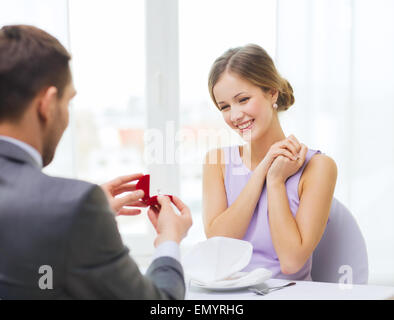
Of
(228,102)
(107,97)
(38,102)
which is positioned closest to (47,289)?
(38,102)

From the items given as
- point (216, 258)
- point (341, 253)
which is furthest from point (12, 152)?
point (341, 253)

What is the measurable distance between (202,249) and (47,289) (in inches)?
22.9

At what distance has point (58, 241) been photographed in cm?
81

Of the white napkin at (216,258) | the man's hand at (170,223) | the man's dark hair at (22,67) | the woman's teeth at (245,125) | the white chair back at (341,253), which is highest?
the man's dark hair at (22,67)

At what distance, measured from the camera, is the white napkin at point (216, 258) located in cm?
134

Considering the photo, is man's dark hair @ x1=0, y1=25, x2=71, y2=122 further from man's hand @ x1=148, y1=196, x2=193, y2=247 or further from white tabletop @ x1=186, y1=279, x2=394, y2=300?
white tabletop @ x1=186, y1=279, x2=394, y2=300

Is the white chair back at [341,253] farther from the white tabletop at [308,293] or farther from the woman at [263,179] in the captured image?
the white tabletop at [308,293]

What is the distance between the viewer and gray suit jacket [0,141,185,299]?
81 centimetres

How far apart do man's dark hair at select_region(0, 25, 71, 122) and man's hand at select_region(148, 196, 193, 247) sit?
370 mm

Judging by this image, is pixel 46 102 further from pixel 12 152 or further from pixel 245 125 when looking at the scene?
pixel 245 125

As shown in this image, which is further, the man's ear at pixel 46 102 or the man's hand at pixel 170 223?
the man's hand at pixel 170 223

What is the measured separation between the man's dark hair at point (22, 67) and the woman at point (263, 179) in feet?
3.09

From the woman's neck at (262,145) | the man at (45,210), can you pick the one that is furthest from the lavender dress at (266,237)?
the man at (45,210)
